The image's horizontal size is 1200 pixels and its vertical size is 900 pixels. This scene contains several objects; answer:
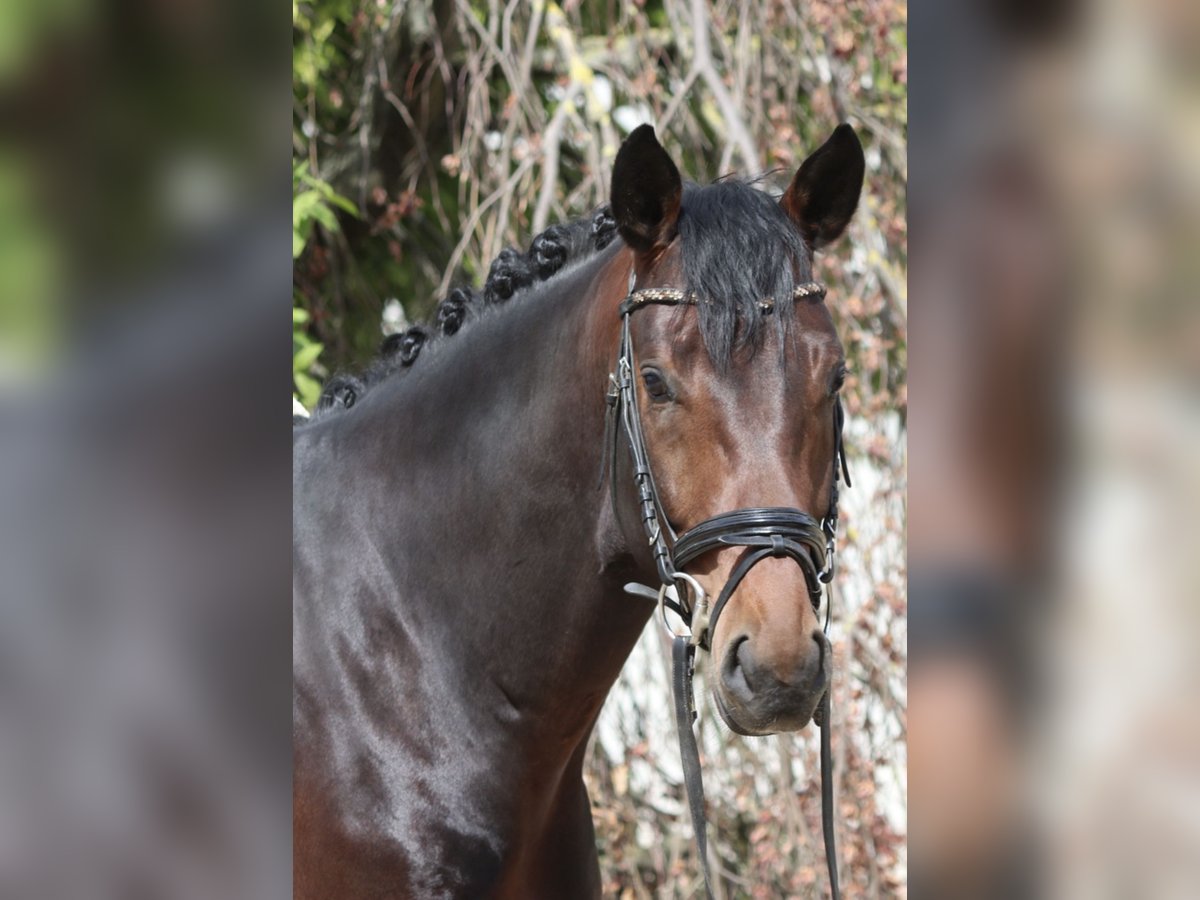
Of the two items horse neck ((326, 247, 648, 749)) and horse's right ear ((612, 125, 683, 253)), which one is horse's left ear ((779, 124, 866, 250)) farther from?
horse neck ((326, 247, 648, 749))

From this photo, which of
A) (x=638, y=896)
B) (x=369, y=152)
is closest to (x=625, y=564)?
(x=638, y=896)

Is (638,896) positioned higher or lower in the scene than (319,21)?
lower

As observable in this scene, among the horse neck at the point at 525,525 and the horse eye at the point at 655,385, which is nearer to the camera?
the horse eye at the point at 655,385

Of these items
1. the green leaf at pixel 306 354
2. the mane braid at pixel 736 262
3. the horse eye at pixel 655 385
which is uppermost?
the green leaf at pixel 306 354

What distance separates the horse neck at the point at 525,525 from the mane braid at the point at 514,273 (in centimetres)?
11

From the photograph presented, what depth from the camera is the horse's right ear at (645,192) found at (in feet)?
6.34

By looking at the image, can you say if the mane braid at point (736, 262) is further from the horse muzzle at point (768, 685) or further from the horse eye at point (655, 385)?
the horse muzzle at point (768, 685)

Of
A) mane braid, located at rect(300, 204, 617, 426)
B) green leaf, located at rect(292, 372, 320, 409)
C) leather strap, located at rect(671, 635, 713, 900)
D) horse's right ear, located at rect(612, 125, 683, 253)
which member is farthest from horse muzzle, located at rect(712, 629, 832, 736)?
green leaf, located at rect(292, 372, 320, 409)
